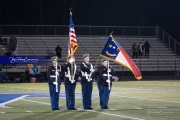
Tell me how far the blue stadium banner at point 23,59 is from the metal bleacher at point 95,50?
42.4 inches

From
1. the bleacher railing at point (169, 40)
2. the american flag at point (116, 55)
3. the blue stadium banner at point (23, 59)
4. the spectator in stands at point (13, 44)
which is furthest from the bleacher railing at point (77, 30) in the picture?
the american flag at point (116, 55)

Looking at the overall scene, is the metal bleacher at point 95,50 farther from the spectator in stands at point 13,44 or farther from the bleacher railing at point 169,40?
the spectator in stands at point 13,44

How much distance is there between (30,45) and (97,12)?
960cm

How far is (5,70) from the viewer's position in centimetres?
4088

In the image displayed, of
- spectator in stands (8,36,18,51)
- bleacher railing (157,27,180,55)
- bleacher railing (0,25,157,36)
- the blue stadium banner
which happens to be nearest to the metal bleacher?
bleacher railing (157,27,180,55)

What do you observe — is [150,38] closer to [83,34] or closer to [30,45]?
[83,34]

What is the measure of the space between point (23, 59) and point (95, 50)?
29.7ft

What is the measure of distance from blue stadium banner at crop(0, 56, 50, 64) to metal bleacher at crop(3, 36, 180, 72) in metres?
1.08

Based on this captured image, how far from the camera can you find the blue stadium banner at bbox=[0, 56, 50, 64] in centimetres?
3978

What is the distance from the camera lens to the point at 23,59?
4062 cm

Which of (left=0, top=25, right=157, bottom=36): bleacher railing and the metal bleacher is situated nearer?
the metal bleacher

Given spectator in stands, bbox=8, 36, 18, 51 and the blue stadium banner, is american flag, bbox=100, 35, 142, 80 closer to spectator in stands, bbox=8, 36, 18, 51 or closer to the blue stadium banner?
the blue stadium banner

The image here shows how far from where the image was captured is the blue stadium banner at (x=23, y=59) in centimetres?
3978

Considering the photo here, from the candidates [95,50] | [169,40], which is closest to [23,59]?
[95,50]
